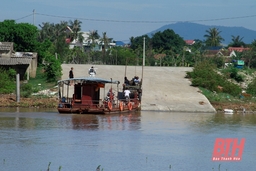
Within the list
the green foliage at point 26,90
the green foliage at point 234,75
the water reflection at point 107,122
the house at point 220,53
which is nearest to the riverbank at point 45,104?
the green foliage at point 26,90

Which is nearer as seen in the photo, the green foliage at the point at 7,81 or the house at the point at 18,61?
the green foliage at the point at 7,81

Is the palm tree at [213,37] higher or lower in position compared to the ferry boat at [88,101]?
higher

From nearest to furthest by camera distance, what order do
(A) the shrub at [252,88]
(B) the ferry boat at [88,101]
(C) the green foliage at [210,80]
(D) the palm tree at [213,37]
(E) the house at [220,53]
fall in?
(B) the ferry boat at [88,101] < (C) the green foliage at [210,80] < (A) the shrub at [252,88] < (E) the house at [220,53] < (D) the palm tree at [213,37]

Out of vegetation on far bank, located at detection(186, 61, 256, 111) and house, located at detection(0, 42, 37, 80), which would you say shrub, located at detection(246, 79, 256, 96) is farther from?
house, located at detection(0, 42, 37, 80)

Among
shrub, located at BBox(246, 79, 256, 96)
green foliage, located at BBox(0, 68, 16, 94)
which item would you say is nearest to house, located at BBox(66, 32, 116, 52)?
shrub, located at BBox(246, 79, 256, 96)

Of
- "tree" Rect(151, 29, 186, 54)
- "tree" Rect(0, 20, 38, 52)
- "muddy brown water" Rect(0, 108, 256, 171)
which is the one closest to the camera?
"muddy brown water" Rect(0, 108, 256, 171)

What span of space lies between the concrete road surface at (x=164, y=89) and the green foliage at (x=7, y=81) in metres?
4.23

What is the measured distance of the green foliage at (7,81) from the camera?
40469 mm

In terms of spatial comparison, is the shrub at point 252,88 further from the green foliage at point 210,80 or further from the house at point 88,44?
the house at point 88,44

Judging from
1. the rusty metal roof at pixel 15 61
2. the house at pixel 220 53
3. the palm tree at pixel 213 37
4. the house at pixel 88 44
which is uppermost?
the palm tree at pixel 213 37

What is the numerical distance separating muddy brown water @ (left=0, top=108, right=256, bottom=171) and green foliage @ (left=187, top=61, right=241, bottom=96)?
23.4 feet

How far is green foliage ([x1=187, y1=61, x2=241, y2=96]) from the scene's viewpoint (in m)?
44.4

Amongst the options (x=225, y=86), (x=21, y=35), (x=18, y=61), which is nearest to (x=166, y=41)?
(x=21, y=35)

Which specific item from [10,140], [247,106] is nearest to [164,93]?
[247,106]
